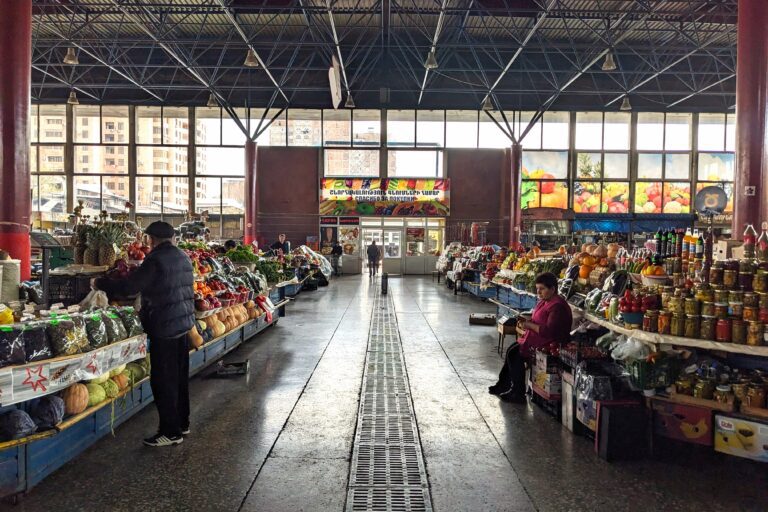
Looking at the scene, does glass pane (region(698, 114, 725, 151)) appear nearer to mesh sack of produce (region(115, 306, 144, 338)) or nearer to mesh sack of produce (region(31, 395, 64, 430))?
mesh sack of produce (region(115, 306, 144, 338))

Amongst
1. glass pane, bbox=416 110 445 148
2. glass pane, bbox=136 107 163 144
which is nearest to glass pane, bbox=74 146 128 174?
glass pane, bbox=136 107 163 144

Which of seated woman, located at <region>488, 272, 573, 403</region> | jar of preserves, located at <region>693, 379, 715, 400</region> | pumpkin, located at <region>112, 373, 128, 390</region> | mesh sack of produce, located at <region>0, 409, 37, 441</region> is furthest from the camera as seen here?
seated woman, located at <region>488, 272, 573, 403</region>

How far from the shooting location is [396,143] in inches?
965

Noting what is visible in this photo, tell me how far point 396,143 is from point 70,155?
538 inches

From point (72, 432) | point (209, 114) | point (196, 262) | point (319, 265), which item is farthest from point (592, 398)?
point (209, 114)

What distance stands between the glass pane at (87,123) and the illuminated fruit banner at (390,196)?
9793 mm

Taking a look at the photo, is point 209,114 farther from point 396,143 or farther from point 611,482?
point 611,482

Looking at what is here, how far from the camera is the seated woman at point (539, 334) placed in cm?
506

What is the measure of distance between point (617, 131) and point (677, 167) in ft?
9.82

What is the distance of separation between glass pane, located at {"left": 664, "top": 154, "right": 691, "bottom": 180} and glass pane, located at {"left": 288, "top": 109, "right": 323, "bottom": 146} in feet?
49.4

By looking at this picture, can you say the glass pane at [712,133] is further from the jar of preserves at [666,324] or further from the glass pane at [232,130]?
the jar of preserves at [666,324]

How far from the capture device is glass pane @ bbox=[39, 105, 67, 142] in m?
23.8

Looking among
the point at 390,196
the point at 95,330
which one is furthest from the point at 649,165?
the point at 95,330

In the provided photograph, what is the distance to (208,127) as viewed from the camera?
24.4m
